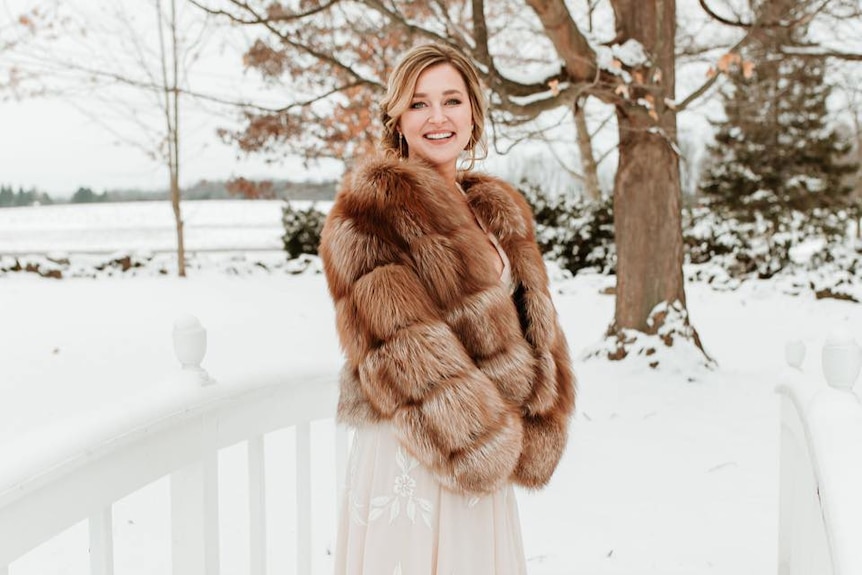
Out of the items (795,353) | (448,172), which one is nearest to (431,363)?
(448,172)

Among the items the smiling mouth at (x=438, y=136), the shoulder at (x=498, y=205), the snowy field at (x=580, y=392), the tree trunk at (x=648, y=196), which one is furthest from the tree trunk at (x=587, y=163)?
the smiling mouth at (x=438, y=136)

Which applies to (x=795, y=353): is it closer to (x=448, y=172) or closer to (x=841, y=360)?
(x=841, y=360)

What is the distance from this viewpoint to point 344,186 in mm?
1894

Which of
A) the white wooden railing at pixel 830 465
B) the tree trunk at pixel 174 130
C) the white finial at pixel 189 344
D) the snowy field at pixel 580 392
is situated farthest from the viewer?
the tree trunk at pixel 174 130

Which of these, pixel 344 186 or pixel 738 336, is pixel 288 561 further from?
pixel 738 336

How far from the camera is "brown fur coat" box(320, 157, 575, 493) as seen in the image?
1680mm

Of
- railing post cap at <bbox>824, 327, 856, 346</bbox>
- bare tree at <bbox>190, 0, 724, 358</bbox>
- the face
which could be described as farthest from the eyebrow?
bare tree at <bbox>190, 0, 724, 358</bbox>

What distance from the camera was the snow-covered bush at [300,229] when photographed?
1322 cm

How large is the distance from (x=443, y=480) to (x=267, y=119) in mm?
9227

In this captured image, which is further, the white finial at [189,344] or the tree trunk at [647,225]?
the tree trunk at [647,225]

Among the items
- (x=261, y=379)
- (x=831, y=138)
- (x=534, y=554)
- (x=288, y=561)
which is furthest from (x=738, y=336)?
(x=831, y=138)

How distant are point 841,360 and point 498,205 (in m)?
0.97

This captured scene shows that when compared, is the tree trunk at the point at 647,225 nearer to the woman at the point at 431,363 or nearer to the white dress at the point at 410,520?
the woman at the point at 431,363

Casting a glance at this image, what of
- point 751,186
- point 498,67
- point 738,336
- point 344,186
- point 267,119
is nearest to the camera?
point 344,186
